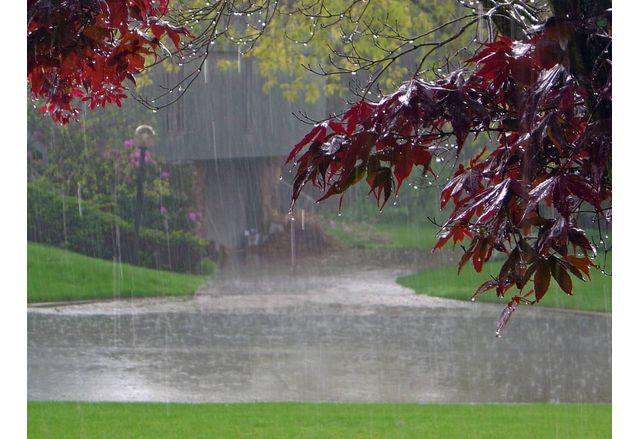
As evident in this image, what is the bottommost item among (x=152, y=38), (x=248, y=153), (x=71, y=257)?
(x=71, y=257)

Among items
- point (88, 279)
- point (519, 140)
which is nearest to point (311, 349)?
point (88, 279)

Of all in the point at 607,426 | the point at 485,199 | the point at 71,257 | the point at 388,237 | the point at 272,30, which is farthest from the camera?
the point at 388,237

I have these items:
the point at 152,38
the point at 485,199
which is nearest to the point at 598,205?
the point at 485,199

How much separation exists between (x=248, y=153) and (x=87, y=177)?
10.1 ft

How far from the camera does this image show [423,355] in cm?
884

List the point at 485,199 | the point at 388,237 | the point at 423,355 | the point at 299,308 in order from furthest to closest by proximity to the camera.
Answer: the point at 388,237, the point at 299,308, the point at 423,355, the point at 485,199

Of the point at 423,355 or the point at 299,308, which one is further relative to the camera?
the point at 299,308

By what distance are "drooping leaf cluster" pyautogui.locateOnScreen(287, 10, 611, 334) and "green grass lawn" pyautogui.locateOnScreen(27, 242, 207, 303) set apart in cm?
1056

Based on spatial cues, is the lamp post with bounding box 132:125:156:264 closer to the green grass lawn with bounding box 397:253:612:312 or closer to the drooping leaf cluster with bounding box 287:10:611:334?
the green grass lawn with bounding box 397:253:612:312

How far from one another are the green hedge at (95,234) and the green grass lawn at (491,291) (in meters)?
3.78

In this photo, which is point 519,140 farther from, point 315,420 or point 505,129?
point 315,420

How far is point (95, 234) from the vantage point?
14.2 metres

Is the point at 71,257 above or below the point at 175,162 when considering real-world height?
below

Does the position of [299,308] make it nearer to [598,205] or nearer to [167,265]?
[167,265]
